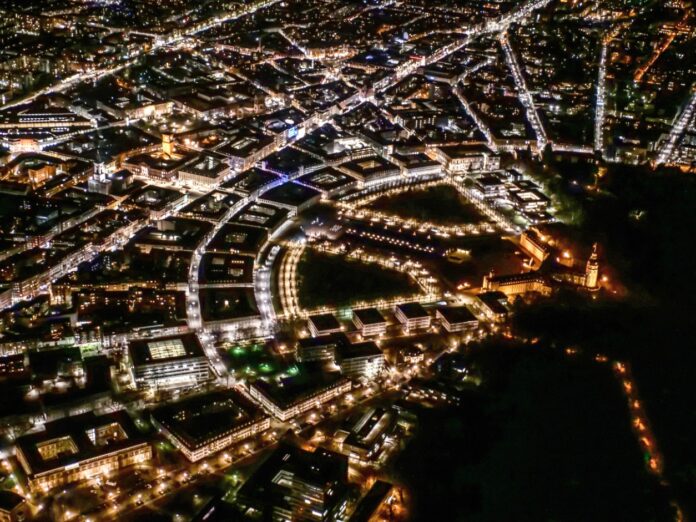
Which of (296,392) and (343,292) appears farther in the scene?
(343,292)

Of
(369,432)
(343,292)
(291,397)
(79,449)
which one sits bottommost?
(79,449)

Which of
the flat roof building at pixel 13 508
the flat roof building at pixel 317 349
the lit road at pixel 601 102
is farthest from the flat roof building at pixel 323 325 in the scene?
the lit road at pixel 601 102

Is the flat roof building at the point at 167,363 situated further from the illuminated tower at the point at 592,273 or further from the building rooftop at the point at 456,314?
the illuminated tower at the point at 592,273

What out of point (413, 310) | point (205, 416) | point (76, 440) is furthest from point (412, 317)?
point (76, 440)

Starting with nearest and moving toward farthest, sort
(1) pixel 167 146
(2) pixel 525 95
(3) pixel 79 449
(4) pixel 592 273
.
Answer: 1. (3) pixel 79 449
2. (4) pixel 592 273
3. (1) pixel 167 146
4. (2) pixel 525 95

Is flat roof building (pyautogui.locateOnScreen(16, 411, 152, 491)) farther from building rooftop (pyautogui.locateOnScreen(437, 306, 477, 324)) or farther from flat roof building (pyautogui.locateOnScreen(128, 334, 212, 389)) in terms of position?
building rooftop (pyautogui.locateOnScreen(437, 306, 477, 324))

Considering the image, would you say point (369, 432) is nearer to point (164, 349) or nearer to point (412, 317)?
point (412, 317)

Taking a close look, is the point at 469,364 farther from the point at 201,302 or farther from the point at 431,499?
the point at 201,302

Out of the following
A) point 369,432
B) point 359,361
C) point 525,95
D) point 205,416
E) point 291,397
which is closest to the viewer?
point 369,432
